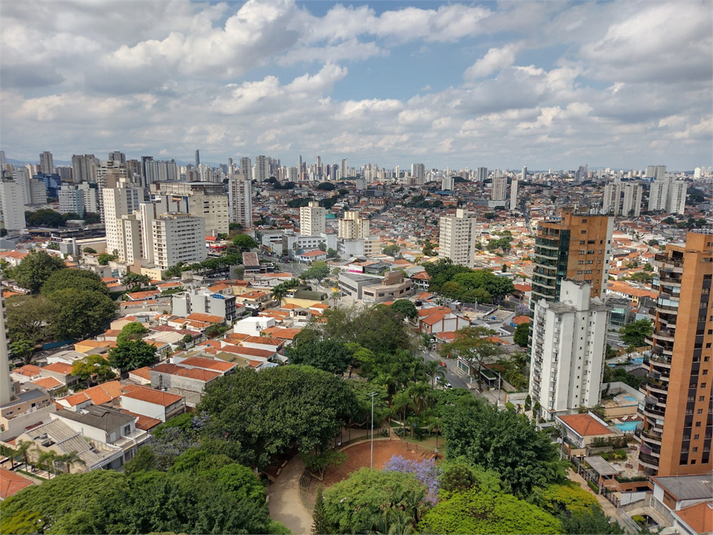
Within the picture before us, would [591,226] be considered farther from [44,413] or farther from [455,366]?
[44,413]

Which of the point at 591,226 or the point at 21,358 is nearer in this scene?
the point at 591,226

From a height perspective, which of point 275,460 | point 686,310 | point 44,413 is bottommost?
point 275,460

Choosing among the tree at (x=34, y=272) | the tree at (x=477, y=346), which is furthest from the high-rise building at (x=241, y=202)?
the tree at (x=477, y=346)

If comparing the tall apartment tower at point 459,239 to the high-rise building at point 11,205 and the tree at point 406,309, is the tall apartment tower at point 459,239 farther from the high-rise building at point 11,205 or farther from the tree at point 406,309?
the high-rise building at point 11,205

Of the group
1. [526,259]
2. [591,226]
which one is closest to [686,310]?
[591,226]

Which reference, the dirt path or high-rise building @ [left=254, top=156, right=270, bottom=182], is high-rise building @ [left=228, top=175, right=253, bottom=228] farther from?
high-rise building @ [left=254, top=156, right=270, bottom=182]

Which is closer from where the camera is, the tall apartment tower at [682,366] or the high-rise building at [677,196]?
the tall apartment tower at [682,366]

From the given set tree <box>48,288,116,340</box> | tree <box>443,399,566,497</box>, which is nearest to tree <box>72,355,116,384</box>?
tree <box>48,288,116,340</box>
